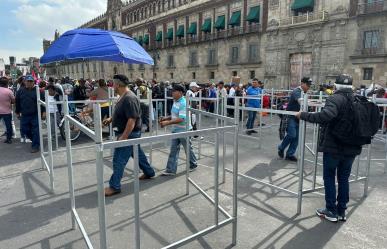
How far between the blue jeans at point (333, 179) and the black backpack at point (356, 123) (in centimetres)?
29

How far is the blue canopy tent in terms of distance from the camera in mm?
5648

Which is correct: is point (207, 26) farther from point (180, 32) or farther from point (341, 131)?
point (341, 131)

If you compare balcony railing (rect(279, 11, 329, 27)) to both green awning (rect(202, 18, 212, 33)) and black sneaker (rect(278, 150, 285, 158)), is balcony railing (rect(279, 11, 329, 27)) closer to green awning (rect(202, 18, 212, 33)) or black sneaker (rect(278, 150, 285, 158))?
green awning (rect(202, 18, 212, 33))

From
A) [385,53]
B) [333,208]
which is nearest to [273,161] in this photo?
[333,208]

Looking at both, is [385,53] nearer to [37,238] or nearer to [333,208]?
[333,208]

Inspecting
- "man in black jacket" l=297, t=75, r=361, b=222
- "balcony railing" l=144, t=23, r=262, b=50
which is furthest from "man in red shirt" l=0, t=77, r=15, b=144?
"balcony railing" l=144, t=23, r=262, b=50

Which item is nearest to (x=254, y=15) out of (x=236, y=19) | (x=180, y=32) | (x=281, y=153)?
(x=236, y=19)

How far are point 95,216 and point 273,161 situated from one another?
13.3ft

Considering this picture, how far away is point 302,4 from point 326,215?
24.2 metres

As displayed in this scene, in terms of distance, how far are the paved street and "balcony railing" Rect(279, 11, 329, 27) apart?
20685 mm

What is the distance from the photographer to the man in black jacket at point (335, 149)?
10.9 ft

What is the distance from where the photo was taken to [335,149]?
3.44m

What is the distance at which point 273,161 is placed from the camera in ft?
20.6

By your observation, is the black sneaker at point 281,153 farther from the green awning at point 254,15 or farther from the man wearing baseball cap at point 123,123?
the green awning at point 254,15
